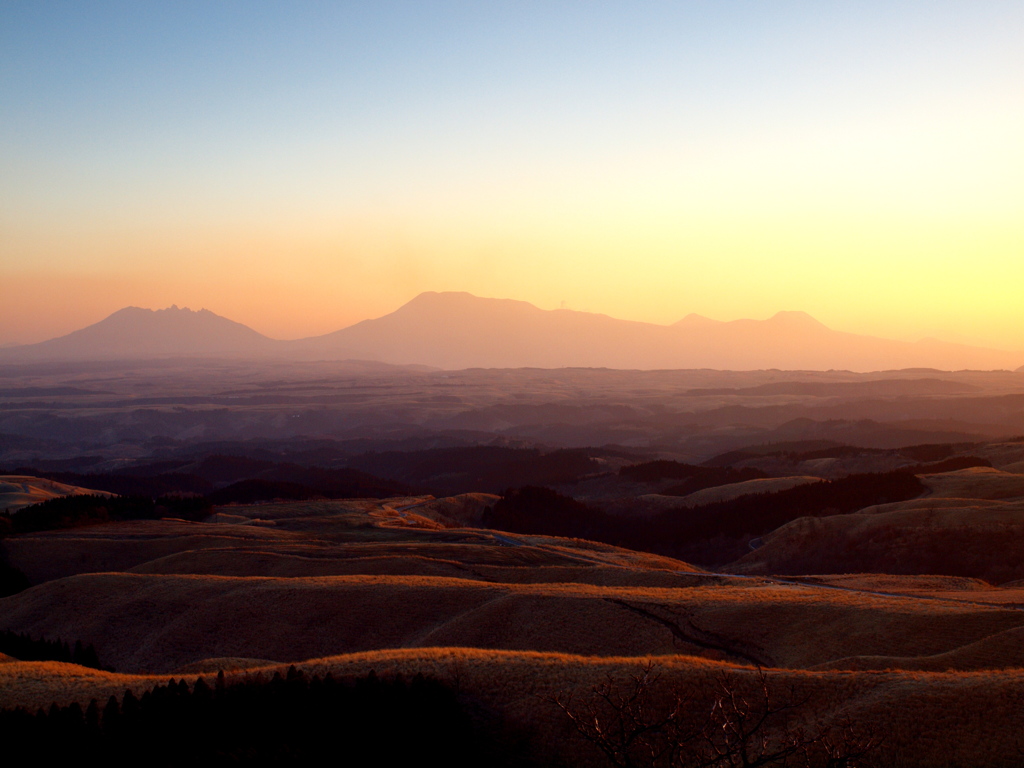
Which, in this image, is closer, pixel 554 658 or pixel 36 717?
pixel 36 717

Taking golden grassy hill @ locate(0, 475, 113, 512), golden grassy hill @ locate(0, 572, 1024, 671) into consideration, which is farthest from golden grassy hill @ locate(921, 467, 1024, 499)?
golden grassy hill @ locate(0, 475, 113, 512)

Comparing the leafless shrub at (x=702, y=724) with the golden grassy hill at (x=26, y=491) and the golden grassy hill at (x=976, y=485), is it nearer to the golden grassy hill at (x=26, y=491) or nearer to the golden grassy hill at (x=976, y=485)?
the golden grassy hill at (x=976, y=485)

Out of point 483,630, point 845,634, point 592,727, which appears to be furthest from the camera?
point 483,630

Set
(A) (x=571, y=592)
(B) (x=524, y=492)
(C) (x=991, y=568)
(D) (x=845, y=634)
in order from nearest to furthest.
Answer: (D) (x=845, y=634)
(A) (x=571, y=592)
(C) (x=991, y=568)
(B) (x=524, y=492)

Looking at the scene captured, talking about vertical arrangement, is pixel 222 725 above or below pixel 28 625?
above

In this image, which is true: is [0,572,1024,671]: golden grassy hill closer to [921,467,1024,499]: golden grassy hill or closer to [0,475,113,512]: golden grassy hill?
[921,467,1024,499]: golden grassy hill

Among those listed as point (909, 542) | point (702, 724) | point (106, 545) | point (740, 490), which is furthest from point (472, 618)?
point (740, 490)

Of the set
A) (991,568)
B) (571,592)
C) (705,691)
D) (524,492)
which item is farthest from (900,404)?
(705,691)

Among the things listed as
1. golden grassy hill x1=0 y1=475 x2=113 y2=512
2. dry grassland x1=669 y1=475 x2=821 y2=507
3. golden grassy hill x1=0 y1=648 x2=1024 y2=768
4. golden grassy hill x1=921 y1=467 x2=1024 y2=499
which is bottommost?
dry grassland x1=669 y1=475 x2=821 y2=507

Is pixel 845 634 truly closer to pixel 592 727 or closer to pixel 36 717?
pixel 592 727
